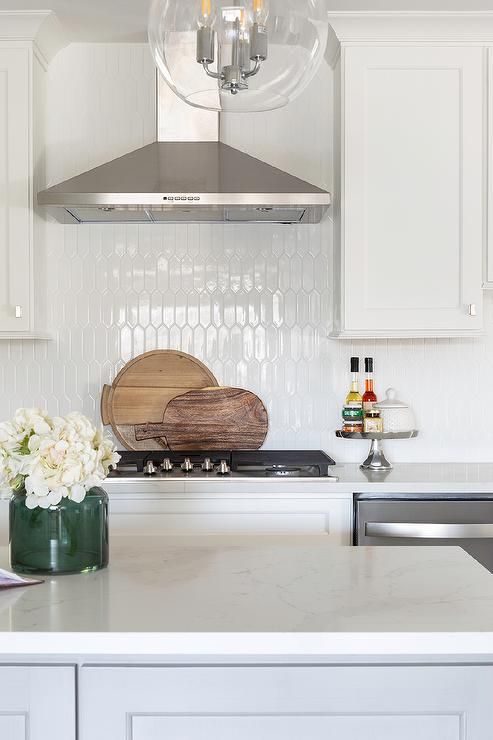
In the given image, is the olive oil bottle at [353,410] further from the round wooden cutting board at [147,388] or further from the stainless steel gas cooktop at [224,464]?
the round wooden cutting board at [147,388]

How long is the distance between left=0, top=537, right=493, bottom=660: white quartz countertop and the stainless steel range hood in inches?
67.8

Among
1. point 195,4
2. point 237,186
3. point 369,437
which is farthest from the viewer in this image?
point 369,437

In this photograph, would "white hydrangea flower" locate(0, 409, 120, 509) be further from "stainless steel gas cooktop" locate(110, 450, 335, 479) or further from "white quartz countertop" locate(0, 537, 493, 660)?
"stainless steel gas cooktop" locate(110, 450, 335, 479)

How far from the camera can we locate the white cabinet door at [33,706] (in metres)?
1.33

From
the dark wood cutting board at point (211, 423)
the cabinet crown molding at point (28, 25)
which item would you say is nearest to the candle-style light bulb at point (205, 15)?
the cabinet crown molding at point (28, 25)

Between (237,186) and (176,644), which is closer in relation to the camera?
(176,644)

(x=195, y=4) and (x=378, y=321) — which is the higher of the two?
(x=195, y=4)

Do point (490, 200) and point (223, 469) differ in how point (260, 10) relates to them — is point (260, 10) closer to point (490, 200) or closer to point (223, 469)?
point (223, 469)

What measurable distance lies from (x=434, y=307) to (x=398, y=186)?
1.66ft

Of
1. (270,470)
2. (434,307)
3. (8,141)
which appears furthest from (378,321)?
(8,141)

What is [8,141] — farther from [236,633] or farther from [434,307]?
[236,633]

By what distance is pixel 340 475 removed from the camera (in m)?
3.32

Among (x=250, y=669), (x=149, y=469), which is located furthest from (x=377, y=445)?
(x=250, y=669)

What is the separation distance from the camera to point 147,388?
12.0 feet
